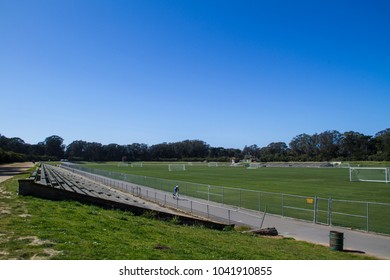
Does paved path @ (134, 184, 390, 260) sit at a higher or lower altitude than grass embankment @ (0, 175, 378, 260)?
lower

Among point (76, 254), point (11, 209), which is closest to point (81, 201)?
point (11, 209)

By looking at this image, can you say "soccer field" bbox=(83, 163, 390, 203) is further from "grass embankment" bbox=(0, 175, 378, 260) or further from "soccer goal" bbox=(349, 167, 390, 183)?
"grass embankment" bbox=(0, 175, 378, 260)

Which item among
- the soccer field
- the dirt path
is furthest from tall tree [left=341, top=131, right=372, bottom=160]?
the dirt path

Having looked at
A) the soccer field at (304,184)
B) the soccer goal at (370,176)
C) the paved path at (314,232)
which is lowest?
the paved path at (314,232)

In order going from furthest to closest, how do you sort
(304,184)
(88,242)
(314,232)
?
(304,184), (314,232), (88,242)

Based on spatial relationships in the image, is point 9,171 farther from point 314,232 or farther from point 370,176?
point 370,176

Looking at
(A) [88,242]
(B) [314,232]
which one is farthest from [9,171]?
(A) [88,242]

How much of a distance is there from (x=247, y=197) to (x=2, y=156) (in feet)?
298

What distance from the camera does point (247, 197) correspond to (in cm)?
3431

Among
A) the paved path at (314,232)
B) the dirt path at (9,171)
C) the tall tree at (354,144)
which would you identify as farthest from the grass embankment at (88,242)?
the tall tree at (354,144)

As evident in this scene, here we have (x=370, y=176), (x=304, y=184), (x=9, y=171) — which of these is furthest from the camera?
(x=370, y=176)

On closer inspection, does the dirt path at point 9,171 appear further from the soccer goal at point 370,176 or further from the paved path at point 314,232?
the soccer goal at point 370,176

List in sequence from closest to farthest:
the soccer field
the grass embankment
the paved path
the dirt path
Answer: the grass embankment, the paved path, the soccer field, the dirt path
